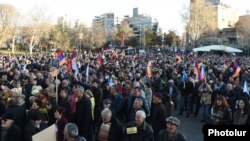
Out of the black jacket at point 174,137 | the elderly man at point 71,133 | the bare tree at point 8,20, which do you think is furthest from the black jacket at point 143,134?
the bare tree at point 8,20

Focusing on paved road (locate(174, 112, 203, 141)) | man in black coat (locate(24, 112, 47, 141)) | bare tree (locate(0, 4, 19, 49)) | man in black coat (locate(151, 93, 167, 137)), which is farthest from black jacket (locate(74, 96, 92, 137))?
bare tree (locate(0, 4, 19, 49))

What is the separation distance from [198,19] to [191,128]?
73.3m

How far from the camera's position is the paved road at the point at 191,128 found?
1102cm

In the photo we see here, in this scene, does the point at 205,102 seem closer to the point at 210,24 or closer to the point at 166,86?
the point at 166,86

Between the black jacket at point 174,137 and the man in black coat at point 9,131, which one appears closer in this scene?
the black jacket at point 174,137

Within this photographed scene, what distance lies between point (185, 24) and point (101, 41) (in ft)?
63.0

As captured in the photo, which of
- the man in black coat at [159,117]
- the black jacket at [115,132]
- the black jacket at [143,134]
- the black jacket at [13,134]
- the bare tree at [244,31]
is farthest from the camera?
the bare tree at [244,31]

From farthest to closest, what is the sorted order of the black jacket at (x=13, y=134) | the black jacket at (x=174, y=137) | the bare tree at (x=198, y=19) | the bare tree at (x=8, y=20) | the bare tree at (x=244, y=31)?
the bare tree at (x=198, y=19) → the bare tree at (x=244, y=31) → the bare tree at (x=8, y=20) → the black jacket at (x=13, y=134) → the black jacket at (x=174, y=137)

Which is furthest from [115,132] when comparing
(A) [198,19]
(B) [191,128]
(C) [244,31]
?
(C) [244,31]

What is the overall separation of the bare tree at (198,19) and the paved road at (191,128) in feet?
232

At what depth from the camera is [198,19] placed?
273 feet

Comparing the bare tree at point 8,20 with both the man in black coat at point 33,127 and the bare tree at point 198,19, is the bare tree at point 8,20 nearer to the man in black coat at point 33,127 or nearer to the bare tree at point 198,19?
the bare tree at point 198,19

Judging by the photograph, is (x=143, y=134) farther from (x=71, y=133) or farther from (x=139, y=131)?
(x=71, y=133)

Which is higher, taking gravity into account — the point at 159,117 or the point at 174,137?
the point at 174,137
